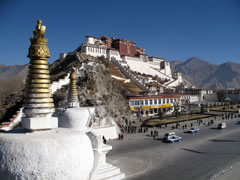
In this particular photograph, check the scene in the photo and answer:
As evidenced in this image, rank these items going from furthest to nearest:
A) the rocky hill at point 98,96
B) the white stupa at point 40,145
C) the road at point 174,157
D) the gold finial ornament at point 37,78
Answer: the rocky hill at point 98,96 → the road at point 174,157 → the gold finial ornament at point 37,78 → the white stupa at point 40,145

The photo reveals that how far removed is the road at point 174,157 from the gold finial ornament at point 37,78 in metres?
8.17

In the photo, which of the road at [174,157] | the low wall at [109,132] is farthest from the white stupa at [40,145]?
the low wall at [109,132]

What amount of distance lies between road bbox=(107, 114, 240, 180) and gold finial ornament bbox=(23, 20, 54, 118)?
8.17 m

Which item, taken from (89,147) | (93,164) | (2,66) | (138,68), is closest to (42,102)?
(89,147)

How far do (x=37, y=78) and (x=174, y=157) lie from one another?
43.3 feet

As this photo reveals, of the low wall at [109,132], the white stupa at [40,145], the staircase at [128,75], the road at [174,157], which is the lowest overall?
the road at [174,157]

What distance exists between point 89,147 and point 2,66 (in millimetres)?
222638

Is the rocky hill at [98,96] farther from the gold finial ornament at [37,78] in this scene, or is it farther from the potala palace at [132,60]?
the potala palace at [132,60]

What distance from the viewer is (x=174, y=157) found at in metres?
15.9

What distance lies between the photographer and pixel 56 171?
5.06 meters

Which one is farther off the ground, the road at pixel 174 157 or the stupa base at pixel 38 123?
the stupa base at pixel 38 123

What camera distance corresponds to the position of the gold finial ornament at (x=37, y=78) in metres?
6.16

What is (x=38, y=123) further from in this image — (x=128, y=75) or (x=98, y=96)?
(x=128, y=75)

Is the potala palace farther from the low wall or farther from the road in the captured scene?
the road
